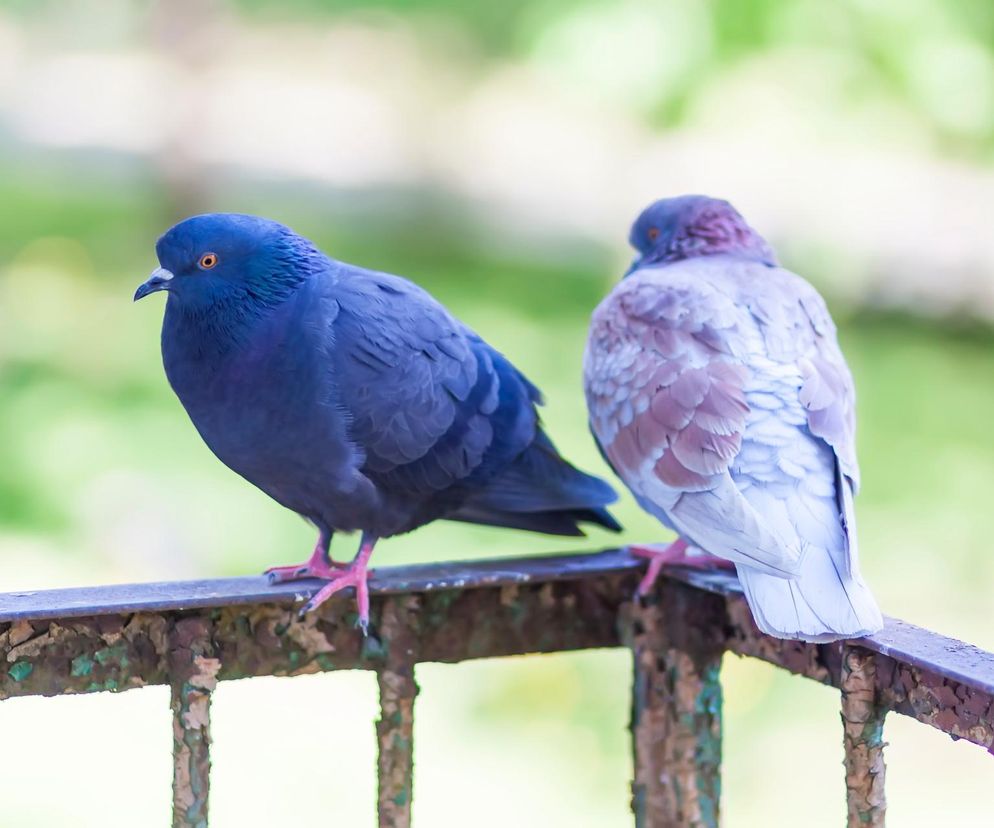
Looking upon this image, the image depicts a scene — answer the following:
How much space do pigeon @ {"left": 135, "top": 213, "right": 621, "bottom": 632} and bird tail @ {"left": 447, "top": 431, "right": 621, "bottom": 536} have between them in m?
0.05

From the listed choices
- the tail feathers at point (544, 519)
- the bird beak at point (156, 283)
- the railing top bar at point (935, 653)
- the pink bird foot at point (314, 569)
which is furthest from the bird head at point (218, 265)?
the railing top bar at point (935, 653)

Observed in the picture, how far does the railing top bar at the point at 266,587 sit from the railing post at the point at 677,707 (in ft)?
0.38

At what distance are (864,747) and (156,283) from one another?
149 cm

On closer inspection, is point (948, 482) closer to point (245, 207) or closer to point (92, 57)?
point (245, 207)

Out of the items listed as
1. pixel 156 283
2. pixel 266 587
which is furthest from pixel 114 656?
pixel 156 283

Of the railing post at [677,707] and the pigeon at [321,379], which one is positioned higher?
the pigeon at [321,379]

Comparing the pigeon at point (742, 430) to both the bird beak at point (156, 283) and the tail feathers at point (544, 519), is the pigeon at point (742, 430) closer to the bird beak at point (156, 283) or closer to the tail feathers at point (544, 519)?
the tail feathers at point (544, 519)

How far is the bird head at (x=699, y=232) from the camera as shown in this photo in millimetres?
3197

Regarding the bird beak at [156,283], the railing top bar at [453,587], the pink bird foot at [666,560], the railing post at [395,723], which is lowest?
the railing post at [395,723]

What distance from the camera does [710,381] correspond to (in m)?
2.55

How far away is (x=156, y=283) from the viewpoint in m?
2.54

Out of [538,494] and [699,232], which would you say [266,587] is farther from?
[699,232]

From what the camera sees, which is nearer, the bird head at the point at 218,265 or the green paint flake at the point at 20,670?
the green paint flake at the point at 20,670

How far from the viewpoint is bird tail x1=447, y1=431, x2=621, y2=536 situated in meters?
2.74
